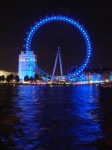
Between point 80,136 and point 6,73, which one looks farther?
point 6,73

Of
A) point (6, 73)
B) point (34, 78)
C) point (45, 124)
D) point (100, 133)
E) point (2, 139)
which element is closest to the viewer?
point (2, 139)

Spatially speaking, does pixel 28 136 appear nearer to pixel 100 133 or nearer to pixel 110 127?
pixel 100 133

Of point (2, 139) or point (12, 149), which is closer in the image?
point (12, 149)

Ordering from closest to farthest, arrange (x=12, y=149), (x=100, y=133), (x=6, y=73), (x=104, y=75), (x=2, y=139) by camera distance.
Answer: (x=12, y=149)
(x=2, y=139)
(x=100, y=133)
(x=104, y=75)
(x=6, y=73)

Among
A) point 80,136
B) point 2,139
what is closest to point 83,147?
point 80,136

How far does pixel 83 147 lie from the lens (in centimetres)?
824

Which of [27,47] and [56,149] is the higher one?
[27,47]

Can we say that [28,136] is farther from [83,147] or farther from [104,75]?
[104,75]

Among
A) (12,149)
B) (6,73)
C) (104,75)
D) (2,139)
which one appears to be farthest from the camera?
(6,73)

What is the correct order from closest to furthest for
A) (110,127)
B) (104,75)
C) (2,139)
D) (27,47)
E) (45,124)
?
1. (2,139)
2. (110,127)
3. (45,124)
4. (27,47)
5. (104,75)

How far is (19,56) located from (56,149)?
372 feet

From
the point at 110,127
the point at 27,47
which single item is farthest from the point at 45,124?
the point at 27,47

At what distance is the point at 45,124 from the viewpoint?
12.0 metres

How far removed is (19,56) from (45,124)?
359 feet
